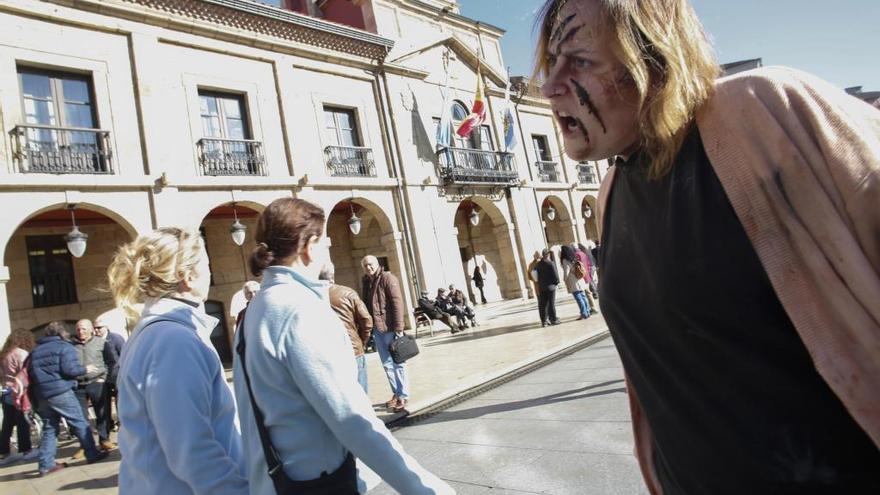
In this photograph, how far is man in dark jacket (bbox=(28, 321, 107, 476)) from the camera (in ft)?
17.7

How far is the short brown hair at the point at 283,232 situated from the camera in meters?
1.74

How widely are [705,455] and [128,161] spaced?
11.1m

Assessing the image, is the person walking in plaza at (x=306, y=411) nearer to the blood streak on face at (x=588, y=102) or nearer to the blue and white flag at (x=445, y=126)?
the blood streak on face at (x=588, y=102)

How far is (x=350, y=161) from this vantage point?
42.8 feet

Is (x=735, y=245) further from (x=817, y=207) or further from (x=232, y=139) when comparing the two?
(x=232, y=139)

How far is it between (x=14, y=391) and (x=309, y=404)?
7.09 meters

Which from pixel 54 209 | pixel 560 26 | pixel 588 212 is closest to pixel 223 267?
pixel 54 209

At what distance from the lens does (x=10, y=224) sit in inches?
313

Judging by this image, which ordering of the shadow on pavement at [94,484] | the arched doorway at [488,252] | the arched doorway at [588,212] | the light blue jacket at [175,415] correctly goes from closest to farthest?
the light blue jacket at [175,415] → the shadow on pavement at [94,484] → the arched doorway at [488,252] → the arched doorway at [588,212]

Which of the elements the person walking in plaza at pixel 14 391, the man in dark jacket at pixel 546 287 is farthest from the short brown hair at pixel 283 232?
the man in dark jacket at pixel 546 287

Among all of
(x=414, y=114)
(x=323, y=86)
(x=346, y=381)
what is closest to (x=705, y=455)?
(x=346, y=381)

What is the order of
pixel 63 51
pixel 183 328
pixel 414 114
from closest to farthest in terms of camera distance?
pixel 183 328 → pixel 63 51 → pixel 414 114

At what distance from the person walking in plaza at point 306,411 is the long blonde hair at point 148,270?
0.54m

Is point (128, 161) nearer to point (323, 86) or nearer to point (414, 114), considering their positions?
point (323, 86)
